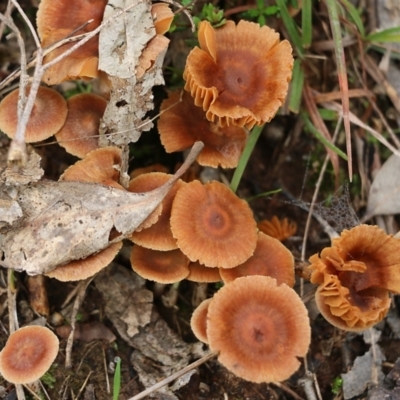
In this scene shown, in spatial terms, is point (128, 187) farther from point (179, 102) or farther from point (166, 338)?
point (166, 338)

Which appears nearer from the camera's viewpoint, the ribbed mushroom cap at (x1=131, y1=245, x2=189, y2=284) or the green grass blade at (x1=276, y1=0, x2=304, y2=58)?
the ribbed mushroom cap at (x1=131, y1=245, x2=189, y2=284)

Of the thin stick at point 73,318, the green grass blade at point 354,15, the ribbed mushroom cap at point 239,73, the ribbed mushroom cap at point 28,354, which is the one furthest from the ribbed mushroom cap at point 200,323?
the green grass blade at point 354,15

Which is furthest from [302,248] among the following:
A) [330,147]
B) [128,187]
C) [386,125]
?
[128,187]

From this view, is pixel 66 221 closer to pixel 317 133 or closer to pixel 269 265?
pixel 269 265

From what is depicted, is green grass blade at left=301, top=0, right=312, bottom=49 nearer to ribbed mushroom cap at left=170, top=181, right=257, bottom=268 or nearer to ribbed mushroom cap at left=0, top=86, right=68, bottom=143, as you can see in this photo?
ribbed mushroom cap at left=170, top=181, right=257, bottom=268

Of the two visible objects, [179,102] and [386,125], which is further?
[386,125]

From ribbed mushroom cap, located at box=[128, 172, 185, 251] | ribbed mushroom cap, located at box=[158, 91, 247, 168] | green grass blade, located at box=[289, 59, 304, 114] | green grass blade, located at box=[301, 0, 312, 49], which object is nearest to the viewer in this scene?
ribbed mushroom cap, located at box=[128, 172, 185, 251]

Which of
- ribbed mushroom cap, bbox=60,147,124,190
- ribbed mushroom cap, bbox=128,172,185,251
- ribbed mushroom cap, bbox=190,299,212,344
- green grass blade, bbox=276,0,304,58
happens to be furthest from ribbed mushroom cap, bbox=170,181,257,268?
green grass blade, bbox=276,0,304,58

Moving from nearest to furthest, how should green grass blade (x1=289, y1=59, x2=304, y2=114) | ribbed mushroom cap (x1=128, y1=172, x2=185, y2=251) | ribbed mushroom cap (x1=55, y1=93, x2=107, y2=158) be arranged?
ribbed mushroom cap (x1=128, y1=172, x2=185, y2=251)
ribbed mushroom cap (x1=55, y1=93, x2=107, y2=158)
green grass blade (x1=289, y1=59, x2=304, y2=114)
